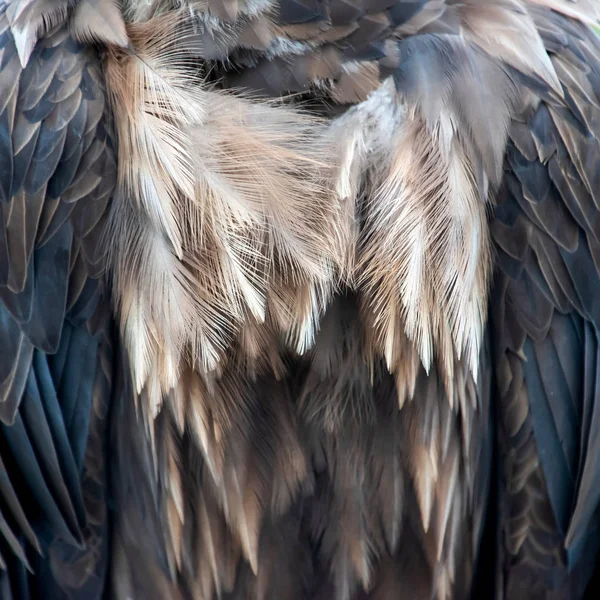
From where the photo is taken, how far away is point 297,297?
176 cm

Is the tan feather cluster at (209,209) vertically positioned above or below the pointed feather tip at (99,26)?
below

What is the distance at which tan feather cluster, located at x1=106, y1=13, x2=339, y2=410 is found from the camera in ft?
5.71

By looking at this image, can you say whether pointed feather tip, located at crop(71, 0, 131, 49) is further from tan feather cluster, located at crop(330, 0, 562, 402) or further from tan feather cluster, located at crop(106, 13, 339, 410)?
tan feather cluster, located at crop(330, 0, 562, 402)

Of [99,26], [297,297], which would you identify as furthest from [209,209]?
[99,26]

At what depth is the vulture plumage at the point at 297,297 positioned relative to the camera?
5.77 feet

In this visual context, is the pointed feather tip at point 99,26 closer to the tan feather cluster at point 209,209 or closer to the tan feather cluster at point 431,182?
the tan feather cluster at point 209,209

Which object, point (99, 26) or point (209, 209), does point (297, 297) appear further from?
point (99, 26)

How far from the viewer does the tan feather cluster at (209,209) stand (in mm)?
1740

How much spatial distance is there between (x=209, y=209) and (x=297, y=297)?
214mm

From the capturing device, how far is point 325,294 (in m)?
1.76

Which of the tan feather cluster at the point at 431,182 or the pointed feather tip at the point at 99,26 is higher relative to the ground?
the pointed feather tip at the point at 99,26

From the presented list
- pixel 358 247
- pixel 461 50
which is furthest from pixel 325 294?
pixel 461 50

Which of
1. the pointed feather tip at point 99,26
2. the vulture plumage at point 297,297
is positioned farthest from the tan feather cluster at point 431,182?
the pointed feather tip at point 99,26

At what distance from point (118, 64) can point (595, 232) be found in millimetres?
915
